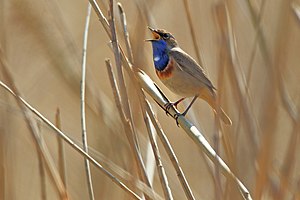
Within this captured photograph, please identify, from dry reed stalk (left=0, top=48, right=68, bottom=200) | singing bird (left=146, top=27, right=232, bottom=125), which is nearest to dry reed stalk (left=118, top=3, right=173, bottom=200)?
dry reed stalk (left=0, top=48, right=68, bottom=200)

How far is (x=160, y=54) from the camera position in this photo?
325cm

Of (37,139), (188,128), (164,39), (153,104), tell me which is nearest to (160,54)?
(164,39)

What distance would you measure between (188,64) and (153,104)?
1.03 ft

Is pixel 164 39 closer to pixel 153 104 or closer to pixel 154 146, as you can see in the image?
pixel 153 104

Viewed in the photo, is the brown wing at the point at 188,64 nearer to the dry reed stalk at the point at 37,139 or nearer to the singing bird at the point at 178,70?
the singing bird at the point at 178,70

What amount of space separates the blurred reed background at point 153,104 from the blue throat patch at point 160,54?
0.11 meters

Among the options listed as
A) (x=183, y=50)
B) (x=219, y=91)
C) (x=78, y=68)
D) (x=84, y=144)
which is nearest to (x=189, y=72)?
(x=183, y=50)

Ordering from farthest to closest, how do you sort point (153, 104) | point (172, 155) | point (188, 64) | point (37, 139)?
point (188, 64) → point (153, 104) → point (37, 139) → point (172, 155)

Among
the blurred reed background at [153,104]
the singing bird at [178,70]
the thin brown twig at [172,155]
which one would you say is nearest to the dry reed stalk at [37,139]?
the blurred reed background at [153,104]

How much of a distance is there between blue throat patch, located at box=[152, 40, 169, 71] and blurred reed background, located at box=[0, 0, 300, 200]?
114mm

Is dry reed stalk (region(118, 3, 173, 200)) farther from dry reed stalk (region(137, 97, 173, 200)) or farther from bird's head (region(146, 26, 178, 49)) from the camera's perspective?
bird's head (region(146, 26, 178, 49))

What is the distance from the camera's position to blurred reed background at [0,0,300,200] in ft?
5.52

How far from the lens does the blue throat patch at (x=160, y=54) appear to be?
318 centimetres

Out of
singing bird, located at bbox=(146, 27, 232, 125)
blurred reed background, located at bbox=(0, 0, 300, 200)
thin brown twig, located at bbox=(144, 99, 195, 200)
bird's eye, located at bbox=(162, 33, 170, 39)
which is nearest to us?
blurred reed background, located at bbox=(0, 0, 300, 200)
